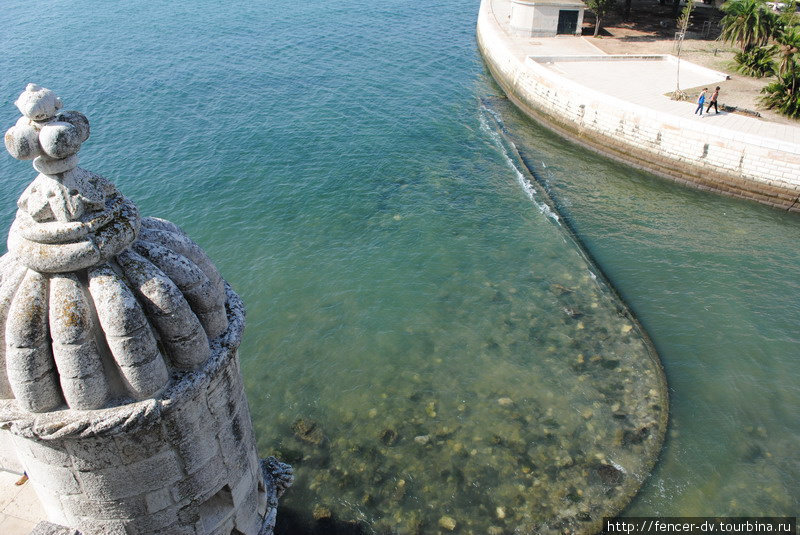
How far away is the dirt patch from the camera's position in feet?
93.6

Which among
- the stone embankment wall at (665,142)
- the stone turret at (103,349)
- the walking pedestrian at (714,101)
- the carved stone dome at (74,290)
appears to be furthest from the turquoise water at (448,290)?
the carved stone dome at (74,290)

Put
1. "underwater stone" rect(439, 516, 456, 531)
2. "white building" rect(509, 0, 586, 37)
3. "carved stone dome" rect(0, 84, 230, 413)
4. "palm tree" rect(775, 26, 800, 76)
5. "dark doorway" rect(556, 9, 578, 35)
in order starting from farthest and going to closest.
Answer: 1. "dark doorway" rect(556, 9, 578, 35)
2. "white building" rect(509, 0, 586, 37)
3. "palm tree" rect(775, 26, 800, 76)
4. "underwater stone" rect(439, 516, 456, 531)
5. "carved stone dome" rect(0, 84, 230, 413)

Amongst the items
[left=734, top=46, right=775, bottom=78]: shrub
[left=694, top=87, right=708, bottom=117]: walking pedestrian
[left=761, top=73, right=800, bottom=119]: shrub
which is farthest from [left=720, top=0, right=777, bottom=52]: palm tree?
[left=694, top=87, right=708, bottom=117]: walking pedestrian

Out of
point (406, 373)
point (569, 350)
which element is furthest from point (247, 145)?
point (569, 350)

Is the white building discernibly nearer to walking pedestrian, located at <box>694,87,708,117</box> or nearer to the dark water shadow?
walking pedestrian, located at <box>694,87,708,117</box>

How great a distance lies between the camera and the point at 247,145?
94.0ft

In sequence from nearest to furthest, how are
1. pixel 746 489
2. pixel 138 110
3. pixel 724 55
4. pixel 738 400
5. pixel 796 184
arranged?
pixel 746 489 < pixel 738 400 < pixel 796 184 < pixel 138 110 < pixel 724 55

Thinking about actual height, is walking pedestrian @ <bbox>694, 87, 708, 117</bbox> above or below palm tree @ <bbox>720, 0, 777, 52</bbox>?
below

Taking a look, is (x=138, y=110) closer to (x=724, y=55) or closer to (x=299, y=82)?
(x=299, y=82)

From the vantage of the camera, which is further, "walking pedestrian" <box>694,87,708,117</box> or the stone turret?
"walking pedestrian" <box>694,87,708,117</box>

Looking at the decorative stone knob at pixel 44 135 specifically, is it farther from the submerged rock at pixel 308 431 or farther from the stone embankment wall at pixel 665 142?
the stone embankment wall at pixel 665 142

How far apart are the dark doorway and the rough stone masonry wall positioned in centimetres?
3917

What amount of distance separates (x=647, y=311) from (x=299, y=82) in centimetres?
2563

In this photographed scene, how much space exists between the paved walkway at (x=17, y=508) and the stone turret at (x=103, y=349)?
723mm
